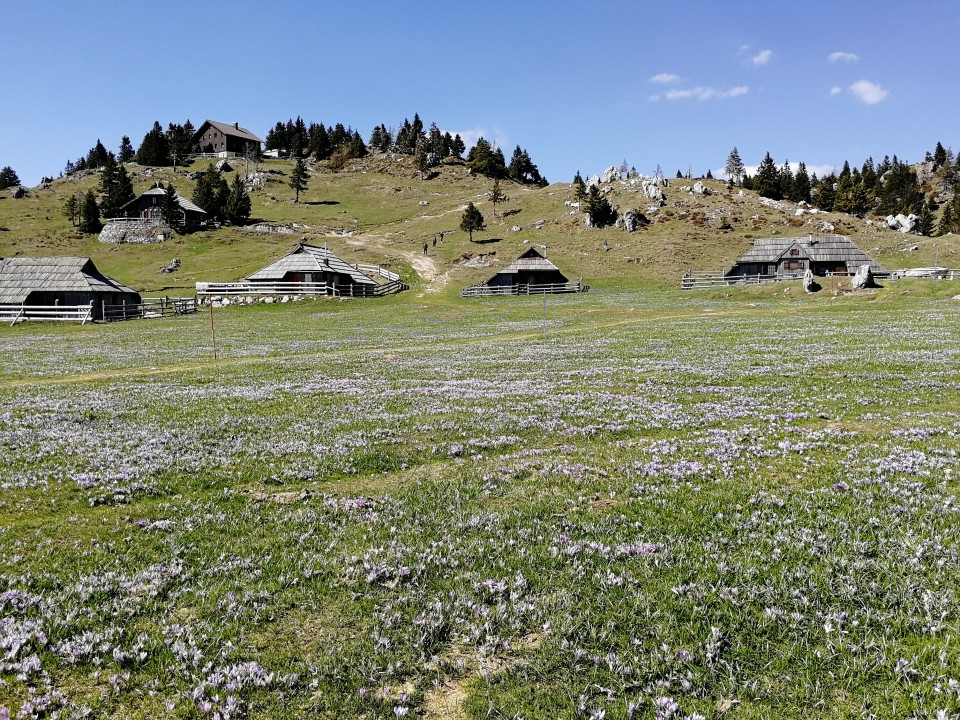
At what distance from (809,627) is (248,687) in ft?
19.4

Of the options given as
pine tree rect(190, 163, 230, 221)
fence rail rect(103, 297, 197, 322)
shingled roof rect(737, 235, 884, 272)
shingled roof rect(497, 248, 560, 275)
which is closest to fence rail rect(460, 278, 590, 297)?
shingled roof rect(497, 248, 560, 275)

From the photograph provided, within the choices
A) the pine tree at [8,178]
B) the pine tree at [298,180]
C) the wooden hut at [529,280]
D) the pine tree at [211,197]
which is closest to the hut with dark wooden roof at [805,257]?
the wooden hut at [529,280]

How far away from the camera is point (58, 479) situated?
11586 millimetres

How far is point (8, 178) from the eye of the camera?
586 feet

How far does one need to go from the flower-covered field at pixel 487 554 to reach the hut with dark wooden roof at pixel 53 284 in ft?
188

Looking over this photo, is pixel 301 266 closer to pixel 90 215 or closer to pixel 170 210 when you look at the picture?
pixel 170 210

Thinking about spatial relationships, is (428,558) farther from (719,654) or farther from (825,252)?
(825,252)

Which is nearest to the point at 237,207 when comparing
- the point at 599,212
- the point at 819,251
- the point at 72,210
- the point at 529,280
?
the point at 72,210

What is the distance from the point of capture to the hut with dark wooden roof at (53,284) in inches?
2579

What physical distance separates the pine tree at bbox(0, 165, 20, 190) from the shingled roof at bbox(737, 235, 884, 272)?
21090 cm

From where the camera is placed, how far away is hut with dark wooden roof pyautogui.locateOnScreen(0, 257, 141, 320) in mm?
65500

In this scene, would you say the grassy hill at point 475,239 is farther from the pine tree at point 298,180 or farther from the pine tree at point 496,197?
the pine tree at point 298,180

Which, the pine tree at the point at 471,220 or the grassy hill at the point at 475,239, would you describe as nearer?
the grassy hill at the point at 475,239

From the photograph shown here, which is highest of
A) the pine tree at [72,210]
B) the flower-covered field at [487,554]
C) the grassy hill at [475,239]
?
the pine tree at [72,210]
